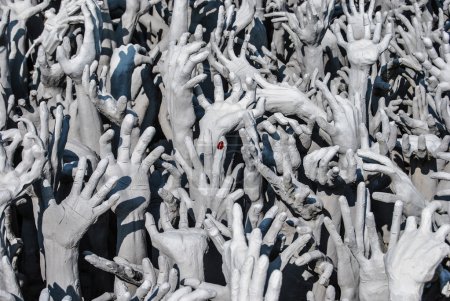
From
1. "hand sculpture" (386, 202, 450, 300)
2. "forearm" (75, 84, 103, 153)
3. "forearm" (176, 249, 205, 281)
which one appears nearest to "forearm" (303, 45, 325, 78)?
"forearm" (75, 84, 103, 153)

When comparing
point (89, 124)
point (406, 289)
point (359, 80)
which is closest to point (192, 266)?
point (406, 289)

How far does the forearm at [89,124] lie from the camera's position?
2.31m

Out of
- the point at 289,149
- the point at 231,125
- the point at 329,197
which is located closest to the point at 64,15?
the point at 231,125

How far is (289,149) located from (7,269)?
2.97 feet

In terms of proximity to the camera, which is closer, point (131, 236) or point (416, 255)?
point (416, 255)

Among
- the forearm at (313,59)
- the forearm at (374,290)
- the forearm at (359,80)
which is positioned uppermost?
the forearm at (313,59)

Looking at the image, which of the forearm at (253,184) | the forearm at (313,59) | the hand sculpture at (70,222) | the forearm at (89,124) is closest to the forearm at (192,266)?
the hand sculpture at (70,222)

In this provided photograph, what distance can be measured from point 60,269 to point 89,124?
1.84 feet

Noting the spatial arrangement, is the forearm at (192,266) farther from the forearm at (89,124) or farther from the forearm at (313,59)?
the forearm at (313,59)

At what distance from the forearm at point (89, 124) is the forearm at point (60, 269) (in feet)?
1.58

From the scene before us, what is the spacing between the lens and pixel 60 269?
1.91 metres

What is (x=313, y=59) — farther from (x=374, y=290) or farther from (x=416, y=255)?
(x=416, y=255)

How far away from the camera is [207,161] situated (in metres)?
2.17

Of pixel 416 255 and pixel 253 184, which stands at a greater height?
pixel 253 184
